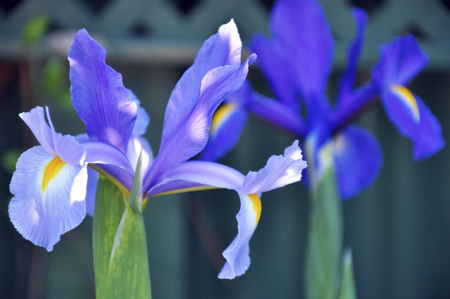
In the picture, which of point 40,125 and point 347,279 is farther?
point 347,279

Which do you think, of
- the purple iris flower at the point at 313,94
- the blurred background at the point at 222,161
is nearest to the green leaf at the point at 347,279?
the purple iris flower at the point at 313,94

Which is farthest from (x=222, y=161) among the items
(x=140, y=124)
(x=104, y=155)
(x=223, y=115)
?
(x=104, y=155)

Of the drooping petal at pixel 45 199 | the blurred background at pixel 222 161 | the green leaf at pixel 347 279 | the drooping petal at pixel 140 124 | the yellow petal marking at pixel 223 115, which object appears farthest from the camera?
the blurred background at pixel 222 161

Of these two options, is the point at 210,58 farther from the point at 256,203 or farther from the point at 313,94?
the point at 313,94

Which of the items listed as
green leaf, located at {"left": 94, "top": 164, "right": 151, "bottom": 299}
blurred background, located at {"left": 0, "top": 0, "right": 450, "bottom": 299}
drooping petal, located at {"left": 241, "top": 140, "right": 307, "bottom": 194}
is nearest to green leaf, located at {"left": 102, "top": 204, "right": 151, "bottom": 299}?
green leaf, located at {"left": 94, "top": 164, "right": 151, "bottom": 299}

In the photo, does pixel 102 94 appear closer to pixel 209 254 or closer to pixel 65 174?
pixel 65 174

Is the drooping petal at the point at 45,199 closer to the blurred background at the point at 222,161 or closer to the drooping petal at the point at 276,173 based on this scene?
the drooping petal at the point at 276,173

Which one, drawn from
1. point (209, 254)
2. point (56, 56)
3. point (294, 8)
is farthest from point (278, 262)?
point (56, 56)
